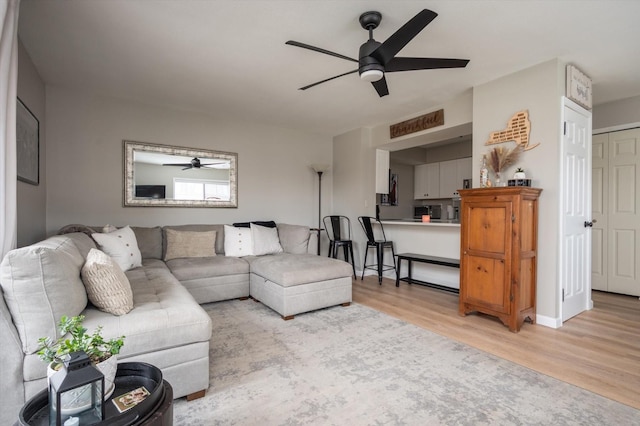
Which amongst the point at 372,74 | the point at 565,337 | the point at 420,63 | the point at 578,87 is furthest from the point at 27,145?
the point at 578,87

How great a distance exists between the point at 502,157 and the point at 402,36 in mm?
1834

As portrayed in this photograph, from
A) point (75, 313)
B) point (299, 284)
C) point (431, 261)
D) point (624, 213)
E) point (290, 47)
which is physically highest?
point (290, 47)

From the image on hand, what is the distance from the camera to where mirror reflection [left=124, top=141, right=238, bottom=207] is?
13.4 ft

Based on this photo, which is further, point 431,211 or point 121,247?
point 431,211

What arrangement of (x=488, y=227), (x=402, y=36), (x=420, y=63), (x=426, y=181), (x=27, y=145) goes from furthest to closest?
(x=426, y=181) < (x=488, y=227) < (x=27, y=145) < (x=420, y=63) < (x=402, y=36)

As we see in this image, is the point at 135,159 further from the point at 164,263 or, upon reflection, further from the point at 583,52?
the point at 583,52

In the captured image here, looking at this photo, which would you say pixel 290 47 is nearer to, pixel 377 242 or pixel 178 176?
pixel 178 176

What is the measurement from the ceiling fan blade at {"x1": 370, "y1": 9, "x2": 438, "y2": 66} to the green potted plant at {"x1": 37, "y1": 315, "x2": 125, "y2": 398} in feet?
7.18

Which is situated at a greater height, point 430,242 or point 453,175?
point 453,175

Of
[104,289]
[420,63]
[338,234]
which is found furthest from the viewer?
[338,234]

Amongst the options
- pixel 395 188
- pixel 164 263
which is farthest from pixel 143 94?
pixel 395 188

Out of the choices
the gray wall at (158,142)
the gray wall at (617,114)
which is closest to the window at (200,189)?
the gray wall at (158,142)

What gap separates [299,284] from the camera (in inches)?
125

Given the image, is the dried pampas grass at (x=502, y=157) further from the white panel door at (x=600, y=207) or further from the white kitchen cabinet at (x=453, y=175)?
the white kitchen cabinet at (x=453, y=175)
